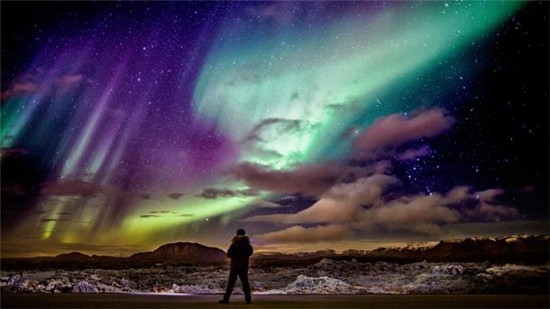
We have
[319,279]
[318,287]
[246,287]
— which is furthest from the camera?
[319,279]

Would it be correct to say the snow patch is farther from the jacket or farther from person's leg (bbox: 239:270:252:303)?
the jacket

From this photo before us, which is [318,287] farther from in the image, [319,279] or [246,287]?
[246,287]

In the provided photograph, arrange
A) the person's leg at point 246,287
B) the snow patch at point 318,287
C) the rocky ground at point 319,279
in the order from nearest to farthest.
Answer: the person's leg at point 246,287 → the snow patch at point 318,287 → the rocky ground at point 319,279

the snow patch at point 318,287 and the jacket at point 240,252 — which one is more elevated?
the jacket at point 240,252

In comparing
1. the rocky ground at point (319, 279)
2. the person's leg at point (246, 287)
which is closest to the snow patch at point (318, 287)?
the rocky ground at point (319, 279)

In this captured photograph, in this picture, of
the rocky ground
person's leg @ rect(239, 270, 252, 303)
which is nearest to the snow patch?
the rocky ground

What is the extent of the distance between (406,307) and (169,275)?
866cm

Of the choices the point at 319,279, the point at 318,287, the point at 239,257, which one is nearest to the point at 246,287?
the point at 239,257

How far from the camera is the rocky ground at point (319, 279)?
1323 centimetres

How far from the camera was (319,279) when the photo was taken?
13430 millimetres

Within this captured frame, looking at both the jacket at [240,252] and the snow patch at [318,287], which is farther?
the snow patch at [318,287]

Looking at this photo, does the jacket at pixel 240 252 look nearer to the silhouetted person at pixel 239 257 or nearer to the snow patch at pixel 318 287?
the silhouetted person at pixel 239 257

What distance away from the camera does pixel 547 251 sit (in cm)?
1515

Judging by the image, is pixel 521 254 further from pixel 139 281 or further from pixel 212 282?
pixel 139 281
